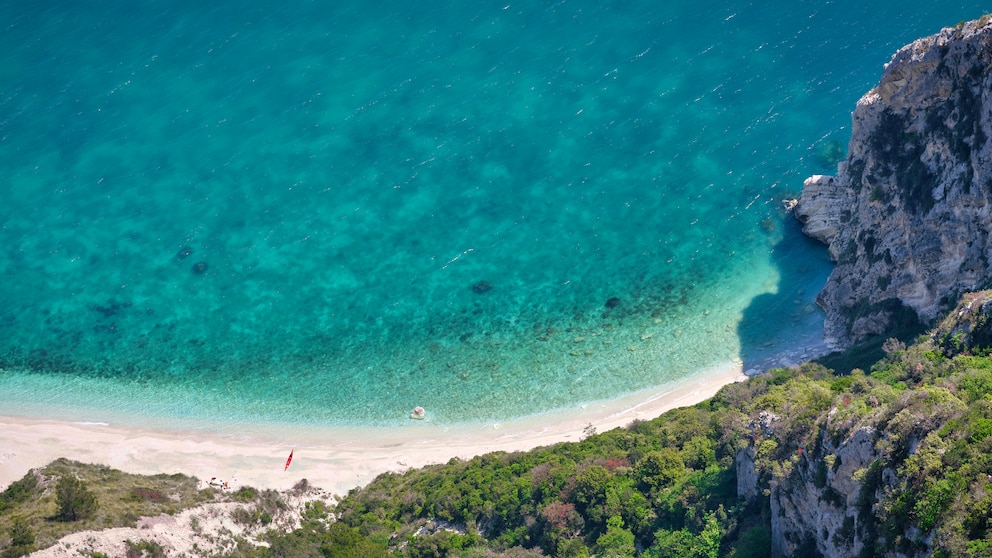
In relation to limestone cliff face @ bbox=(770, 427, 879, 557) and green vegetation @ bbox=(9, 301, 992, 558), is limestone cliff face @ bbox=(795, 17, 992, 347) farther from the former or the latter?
limestone cliff face @ bbox=(770, 427, 879, 557)

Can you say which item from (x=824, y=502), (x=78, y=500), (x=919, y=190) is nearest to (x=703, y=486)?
(x=824, y=502)

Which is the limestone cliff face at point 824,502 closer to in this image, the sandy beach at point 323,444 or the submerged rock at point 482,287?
the sandy beach at point 323,444

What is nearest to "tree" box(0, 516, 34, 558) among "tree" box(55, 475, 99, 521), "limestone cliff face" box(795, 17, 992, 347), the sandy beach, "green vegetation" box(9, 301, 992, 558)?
"green vegetation" box(9, 301, 992, 558)

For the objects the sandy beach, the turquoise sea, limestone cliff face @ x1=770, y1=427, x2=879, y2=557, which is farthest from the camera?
the turquoise sea

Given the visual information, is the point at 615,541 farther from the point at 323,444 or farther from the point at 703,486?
the point at 323,444

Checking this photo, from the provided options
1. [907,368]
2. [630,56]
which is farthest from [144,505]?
[630,56]

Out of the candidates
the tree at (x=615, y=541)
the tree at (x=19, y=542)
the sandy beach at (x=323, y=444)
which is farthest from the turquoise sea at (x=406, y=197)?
the tree at (x=19, y=542)

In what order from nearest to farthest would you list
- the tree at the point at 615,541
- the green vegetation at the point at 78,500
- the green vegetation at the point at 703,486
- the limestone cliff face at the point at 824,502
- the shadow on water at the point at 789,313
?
the green vegetation at the point at 703,486 → the limestone cliff face at the point at 824,502 → the tree at the point at 615,541 → the green vegetation at the point at 78,500 → the shadow on water at the point at 789,313
